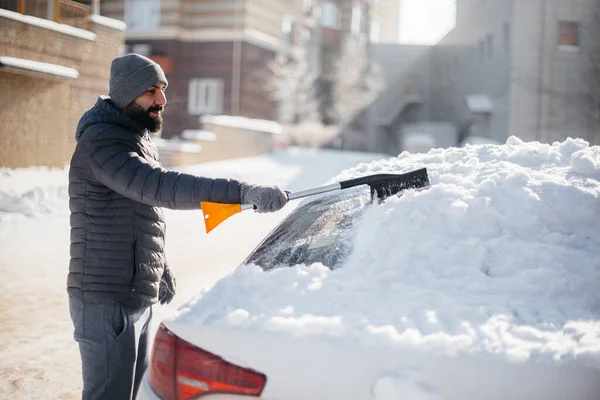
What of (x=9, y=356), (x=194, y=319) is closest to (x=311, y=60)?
(x=9, y=356)

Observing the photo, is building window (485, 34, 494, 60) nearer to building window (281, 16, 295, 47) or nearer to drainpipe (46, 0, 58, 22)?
building window (281, 16, 295, 47)

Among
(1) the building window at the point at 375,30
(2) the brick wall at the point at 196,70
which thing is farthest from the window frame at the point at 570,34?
(1) the building window at the point at 375,30

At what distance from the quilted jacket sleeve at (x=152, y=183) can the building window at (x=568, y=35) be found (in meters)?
19.0

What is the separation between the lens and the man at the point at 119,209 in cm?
262

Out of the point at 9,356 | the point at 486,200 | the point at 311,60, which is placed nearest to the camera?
the point at 486,200

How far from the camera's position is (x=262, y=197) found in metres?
2.62

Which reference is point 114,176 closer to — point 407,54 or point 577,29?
point 577,29

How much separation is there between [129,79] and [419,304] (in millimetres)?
1511

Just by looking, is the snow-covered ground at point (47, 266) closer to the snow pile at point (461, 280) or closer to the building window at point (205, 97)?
the snow pile at point (461, 280)

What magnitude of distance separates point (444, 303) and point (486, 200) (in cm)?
53

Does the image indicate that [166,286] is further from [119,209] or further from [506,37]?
[506,37]

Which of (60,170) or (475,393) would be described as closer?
(475,393)

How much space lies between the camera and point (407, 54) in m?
34.6

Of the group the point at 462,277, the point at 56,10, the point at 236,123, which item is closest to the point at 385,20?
the point at 236,123
